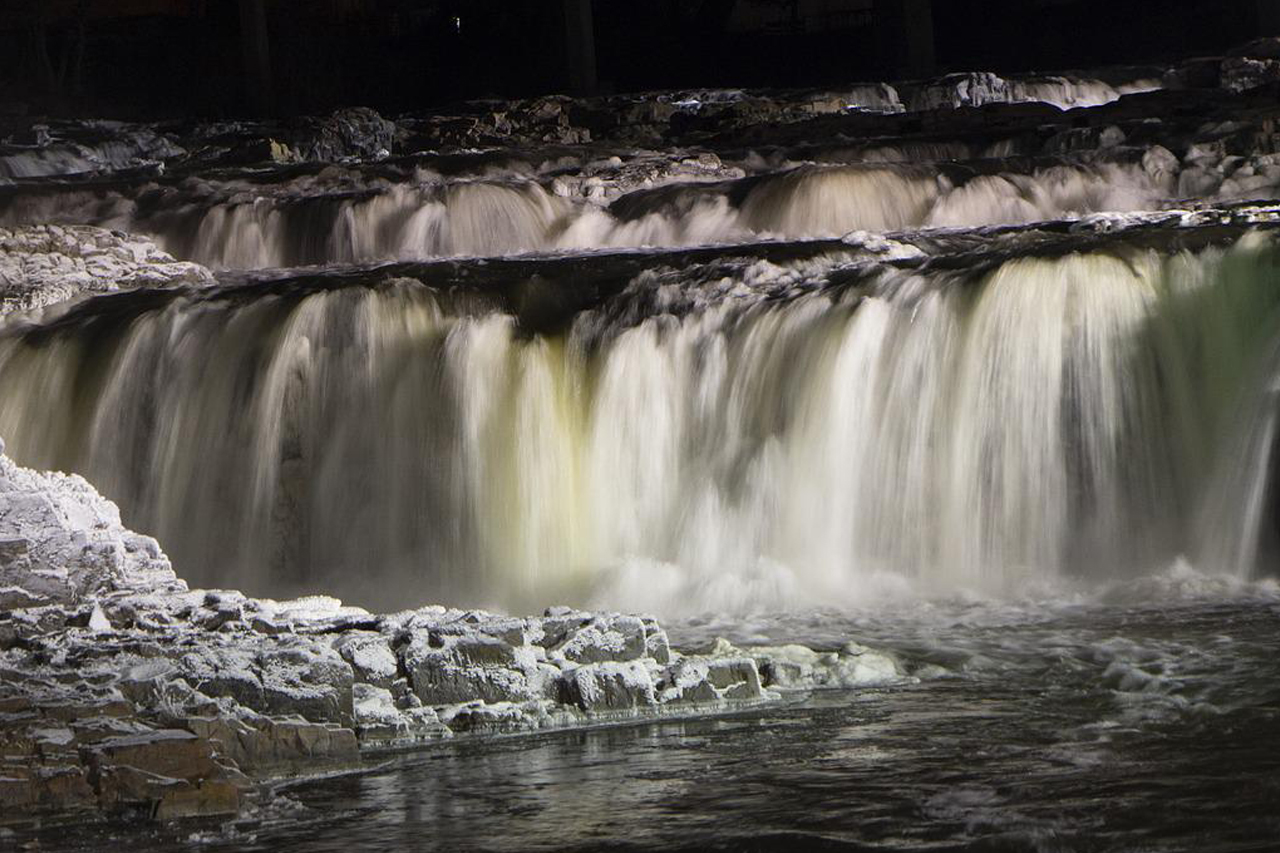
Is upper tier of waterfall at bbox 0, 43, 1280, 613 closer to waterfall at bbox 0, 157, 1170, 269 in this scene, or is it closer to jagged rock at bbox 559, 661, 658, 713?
waterfall at bbox 0, 157, 1170, 269

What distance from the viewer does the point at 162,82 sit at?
102 ft

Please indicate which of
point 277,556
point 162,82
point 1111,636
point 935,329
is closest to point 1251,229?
point 935,329

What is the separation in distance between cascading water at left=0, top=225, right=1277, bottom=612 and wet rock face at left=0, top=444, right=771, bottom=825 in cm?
226

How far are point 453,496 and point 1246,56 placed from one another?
51.7 ft

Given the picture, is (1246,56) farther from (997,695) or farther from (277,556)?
(997,695)

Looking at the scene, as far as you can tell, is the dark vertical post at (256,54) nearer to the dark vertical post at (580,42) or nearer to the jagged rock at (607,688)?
the dark vertical post at (580,42)

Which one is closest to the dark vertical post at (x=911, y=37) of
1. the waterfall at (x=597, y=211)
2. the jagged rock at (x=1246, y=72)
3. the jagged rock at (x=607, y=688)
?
the jagged rock at (x=1246, y=72)

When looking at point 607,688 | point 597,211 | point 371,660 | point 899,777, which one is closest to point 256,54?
point 597,211

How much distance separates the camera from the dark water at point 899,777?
171 inches

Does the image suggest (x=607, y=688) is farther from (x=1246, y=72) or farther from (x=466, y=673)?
(x=1246, y=72)

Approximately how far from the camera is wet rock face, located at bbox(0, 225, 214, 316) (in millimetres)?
11297

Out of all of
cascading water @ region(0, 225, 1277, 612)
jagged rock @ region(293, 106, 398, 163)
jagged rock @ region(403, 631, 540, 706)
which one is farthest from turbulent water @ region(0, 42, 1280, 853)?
jagged rock @ region(293, 106, 398, 163)

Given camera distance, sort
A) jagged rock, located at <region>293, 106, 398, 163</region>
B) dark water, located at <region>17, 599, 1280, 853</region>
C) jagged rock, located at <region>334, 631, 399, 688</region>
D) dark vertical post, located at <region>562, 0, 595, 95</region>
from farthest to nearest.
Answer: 1. dark vertical post, located at <region>562, 0, 595, 95</region>
2. jagged rock, located at <region>293, 106, 398, 163</region>
3. jagged rock, located at <region>334, 631, 399, 688</region>
4. dark water, located at <region>17, 599, 1280, 853</region>

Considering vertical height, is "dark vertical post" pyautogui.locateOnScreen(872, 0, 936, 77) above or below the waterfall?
above
